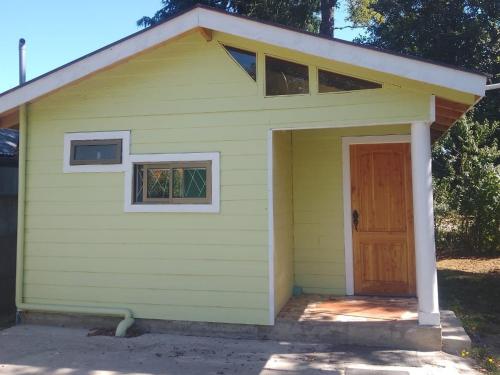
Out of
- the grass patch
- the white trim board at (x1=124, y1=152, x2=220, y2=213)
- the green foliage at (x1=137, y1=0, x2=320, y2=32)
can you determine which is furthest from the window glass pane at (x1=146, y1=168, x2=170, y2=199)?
the green foliage at (x1=137, y1=0, x2=320, y2=32)

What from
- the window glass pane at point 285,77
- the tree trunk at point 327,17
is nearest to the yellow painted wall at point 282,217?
the window glass pane at point 285,77

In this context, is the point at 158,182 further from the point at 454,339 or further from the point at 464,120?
the point at 464,120

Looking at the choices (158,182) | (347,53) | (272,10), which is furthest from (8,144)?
(272,10)

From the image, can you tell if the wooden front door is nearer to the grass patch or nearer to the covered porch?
the covered porch

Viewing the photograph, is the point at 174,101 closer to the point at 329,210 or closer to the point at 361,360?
the point at 329,210

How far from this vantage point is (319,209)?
21.3ft

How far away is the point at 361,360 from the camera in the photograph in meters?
4.46

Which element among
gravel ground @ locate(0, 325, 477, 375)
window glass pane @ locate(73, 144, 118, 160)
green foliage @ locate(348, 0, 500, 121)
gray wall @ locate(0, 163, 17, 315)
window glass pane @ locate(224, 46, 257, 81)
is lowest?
gravel ground @ locate(0, 325, 477, 375)

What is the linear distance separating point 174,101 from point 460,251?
371 inches

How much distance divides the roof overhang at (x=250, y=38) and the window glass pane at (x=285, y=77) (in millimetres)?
345

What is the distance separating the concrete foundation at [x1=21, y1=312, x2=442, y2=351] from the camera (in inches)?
185

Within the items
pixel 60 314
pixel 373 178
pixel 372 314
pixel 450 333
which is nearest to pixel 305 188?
pixel 373 178

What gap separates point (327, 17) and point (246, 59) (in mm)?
10106

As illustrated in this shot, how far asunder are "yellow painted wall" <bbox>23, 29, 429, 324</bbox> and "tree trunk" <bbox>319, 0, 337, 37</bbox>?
385 inches
